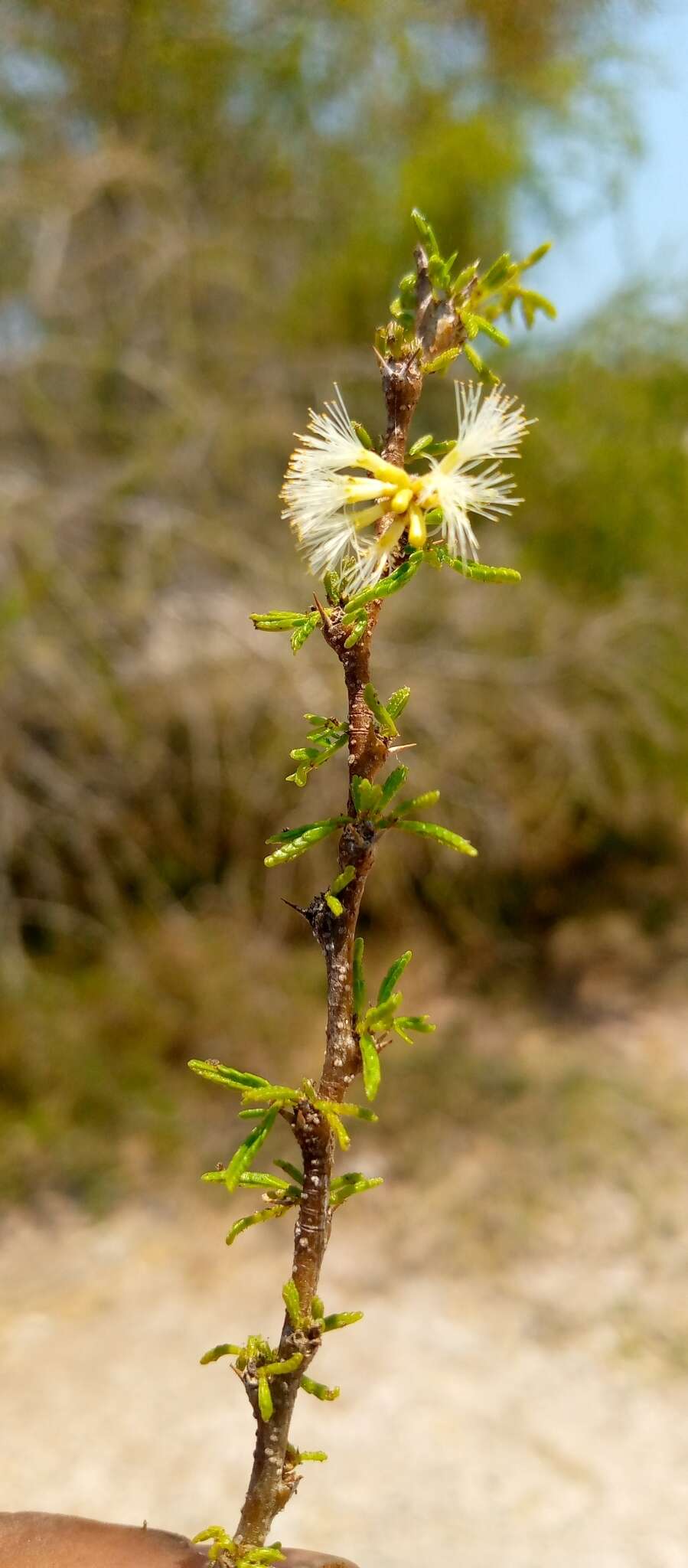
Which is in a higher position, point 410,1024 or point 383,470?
point 383,470

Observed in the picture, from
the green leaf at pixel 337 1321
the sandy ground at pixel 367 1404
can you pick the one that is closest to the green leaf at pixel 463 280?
the green leaf at pixel 337 1321

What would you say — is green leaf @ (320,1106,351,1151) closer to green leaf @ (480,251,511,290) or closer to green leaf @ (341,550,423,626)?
green leaf @ (341,550,423,626)

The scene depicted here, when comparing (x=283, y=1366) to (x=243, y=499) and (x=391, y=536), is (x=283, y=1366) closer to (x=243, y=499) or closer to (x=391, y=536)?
(x=391, y=536)

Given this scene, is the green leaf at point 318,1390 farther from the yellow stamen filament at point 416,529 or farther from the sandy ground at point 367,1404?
the sandy ground at point 367,1404

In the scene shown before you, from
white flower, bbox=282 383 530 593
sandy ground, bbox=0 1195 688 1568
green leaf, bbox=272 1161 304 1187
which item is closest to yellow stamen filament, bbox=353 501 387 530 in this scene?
white flower, bbox=282 383 530 593

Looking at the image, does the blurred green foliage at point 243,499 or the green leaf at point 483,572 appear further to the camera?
the blurred green foliage at point 243,499

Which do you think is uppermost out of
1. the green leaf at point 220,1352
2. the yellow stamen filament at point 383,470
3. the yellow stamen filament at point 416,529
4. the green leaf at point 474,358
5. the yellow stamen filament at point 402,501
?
the green leaf at point 474,358

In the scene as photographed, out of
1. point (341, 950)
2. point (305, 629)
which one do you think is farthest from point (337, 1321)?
point (305, 629)
